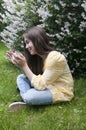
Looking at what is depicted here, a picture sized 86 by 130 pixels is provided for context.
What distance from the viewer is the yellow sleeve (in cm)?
462

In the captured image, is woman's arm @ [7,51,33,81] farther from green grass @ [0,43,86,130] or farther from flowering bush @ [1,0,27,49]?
flowering bush @ [1,0,27,49]

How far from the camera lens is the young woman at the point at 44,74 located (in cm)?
461

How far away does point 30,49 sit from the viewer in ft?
15.6

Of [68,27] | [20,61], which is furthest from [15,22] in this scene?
[20,61]

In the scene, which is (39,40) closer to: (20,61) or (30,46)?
(30,46)

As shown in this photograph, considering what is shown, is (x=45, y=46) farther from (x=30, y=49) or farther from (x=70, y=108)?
(x=70, y=108)

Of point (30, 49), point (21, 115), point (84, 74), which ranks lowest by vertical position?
point (84, 74)

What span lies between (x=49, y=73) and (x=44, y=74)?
0.21 ft

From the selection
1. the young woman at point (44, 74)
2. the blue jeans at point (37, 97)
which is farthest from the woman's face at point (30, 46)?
the blue jeans at point (37, 97)

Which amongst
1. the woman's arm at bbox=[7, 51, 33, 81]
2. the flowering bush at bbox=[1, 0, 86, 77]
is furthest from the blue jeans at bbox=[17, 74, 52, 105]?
the flowering bush at bbox=[1, 0, 86, 77]

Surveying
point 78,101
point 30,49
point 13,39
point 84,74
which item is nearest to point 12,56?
point 30,49

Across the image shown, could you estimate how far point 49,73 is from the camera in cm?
462

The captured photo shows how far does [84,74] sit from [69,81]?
1.11m

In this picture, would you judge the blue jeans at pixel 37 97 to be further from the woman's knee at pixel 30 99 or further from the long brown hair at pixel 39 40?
the long brown hair at pixel 39 40
